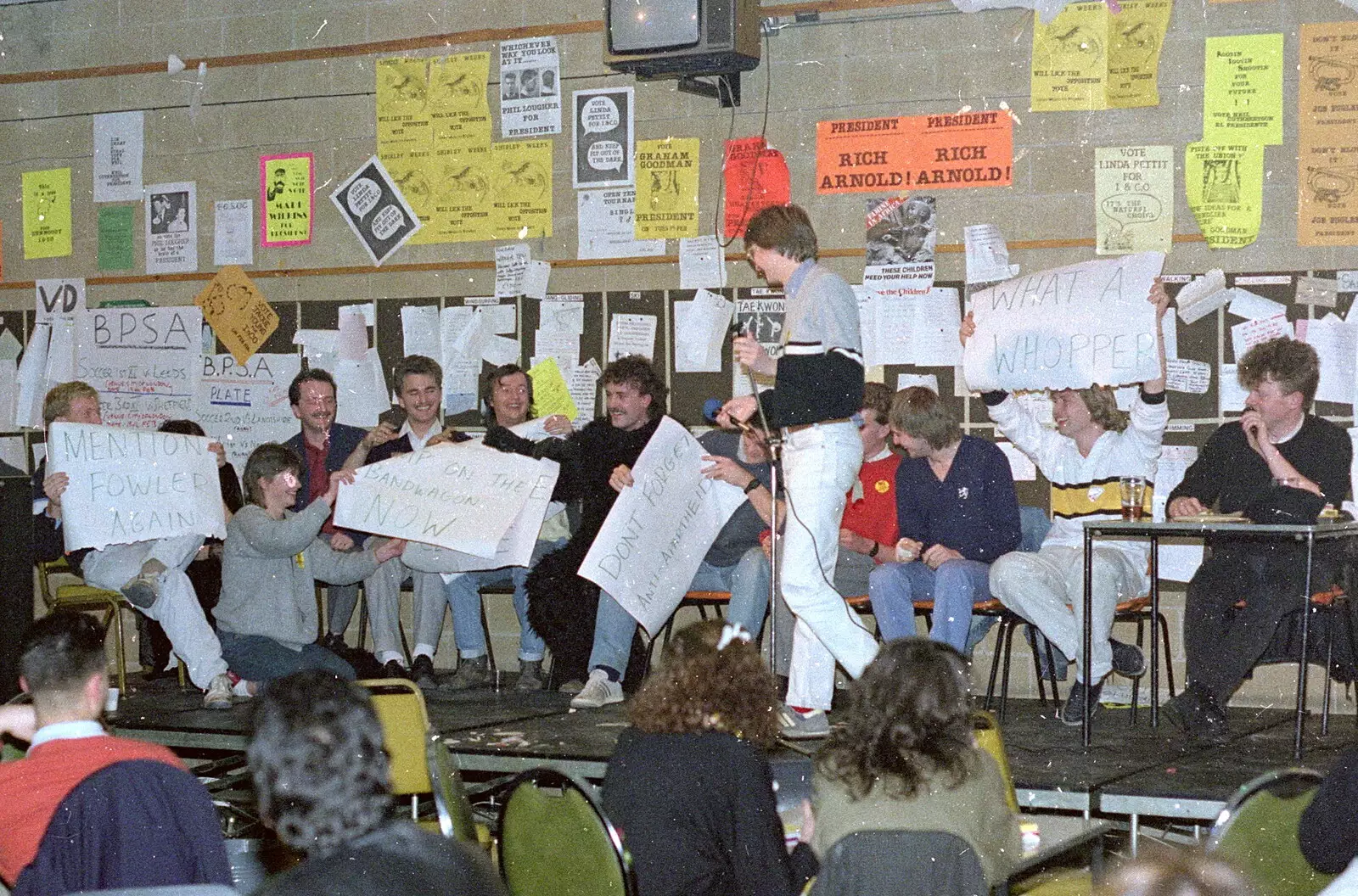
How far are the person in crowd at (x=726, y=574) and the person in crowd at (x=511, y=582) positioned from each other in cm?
35

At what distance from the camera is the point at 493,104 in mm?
7043

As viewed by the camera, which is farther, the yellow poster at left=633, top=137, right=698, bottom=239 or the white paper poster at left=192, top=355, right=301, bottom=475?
the white paper poster at left=192, top=355, right=301, bottom=475

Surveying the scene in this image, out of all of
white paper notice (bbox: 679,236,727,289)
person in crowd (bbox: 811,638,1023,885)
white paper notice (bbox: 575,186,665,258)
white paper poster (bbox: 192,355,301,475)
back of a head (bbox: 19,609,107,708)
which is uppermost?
white paper notice (bbox: 575,186,665,258)

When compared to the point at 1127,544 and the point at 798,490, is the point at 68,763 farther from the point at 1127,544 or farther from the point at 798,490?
the point at 1127,544

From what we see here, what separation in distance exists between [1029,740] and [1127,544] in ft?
3.17

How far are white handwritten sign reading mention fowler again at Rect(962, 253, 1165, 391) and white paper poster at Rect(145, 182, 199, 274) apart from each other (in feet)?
13.0

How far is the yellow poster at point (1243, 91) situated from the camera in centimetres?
577

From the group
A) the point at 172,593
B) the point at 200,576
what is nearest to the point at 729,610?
the point at 172,593

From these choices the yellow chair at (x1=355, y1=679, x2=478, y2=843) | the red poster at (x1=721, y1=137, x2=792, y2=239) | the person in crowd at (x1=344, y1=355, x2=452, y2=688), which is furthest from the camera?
the red poster at (x1=721, y1=137, x2=792, y2=239)

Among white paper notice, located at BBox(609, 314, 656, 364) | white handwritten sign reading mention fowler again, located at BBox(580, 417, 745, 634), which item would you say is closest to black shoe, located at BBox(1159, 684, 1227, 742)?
white handwritten sign reading mention fowler again, located at BBox(580, 417, 745, 634)

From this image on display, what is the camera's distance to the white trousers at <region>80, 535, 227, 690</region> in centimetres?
586

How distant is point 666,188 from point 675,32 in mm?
771

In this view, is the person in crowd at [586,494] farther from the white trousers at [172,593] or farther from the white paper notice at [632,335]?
the white trousers at [172,593]

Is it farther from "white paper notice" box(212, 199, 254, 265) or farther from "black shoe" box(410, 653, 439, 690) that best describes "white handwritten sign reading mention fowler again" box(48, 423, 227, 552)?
"white paper notice" box(212, 199, 254, 265)
